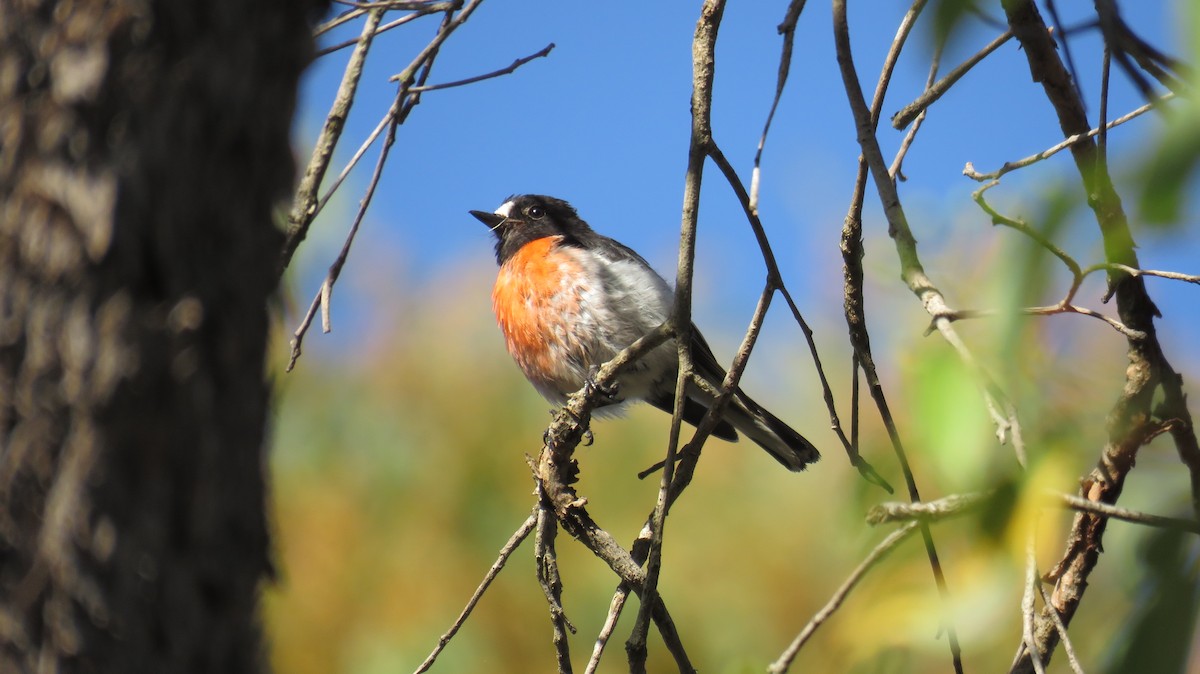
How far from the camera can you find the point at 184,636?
123cm

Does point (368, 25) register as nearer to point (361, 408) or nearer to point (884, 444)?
point (884, 444)

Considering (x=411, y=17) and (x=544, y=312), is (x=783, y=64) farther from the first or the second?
(x=544, y=312)

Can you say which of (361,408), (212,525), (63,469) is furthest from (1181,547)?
(361,408)

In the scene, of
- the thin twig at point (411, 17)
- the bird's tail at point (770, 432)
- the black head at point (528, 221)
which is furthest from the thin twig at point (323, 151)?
the black head at point (528, 221)

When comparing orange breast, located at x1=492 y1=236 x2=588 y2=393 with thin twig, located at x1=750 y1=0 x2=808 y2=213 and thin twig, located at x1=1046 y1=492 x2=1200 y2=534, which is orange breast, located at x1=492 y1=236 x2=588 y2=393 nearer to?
thin twig, located at x1=750 y1=0 x2=808 y2=213

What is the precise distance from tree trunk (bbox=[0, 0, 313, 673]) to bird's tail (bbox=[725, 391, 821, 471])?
4.44 m

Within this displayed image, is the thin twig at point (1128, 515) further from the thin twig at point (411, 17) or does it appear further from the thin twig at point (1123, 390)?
the thin twig at point (411, 17)

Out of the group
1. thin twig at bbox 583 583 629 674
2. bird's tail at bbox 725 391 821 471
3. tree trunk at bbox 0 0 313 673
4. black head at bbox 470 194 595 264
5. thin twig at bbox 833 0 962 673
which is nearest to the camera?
tree trunk at bbox 0 0 313 673

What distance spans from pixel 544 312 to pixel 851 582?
4302 mm

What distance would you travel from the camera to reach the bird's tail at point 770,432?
5.59m

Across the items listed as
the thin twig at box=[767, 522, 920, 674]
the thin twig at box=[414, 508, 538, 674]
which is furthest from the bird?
the thin twig at box=[767, 522, 920, 674]

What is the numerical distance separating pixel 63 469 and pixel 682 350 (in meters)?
1.85

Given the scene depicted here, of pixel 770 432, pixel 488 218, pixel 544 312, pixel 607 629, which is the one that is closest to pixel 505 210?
pixel 488 218

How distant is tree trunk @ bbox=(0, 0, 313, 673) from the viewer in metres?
1.20
